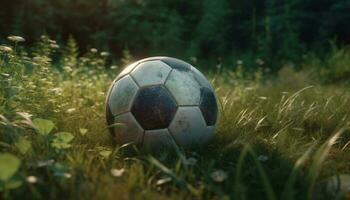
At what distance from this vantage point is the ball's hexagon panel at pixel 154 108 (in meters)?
3.28

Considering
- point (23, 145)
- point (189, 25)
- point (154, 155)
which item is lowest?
point (189, 25)

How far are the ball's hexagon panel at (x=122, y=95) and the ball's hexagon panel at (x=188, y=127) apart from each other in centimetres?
33

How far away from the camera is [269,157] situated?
320 cm

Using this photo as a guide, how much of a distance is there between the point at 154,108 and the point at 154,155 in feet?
0.99

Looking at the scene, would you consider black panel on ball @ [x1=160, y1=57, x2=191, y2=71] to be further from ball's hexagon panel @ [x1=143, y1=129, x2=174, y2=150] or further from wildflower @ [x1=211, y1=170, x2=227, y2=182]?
wildflower @ [x1=211, y1=170, x2=227, y2=182]

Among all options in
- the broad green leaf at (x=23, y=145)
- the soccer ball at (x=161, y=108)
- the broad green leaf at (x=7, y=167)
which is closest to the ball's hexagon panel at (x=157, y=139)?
the soccer ball at (x=161, y=108)

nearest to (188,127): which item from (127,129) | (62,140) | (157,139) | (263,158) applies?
(157,139)

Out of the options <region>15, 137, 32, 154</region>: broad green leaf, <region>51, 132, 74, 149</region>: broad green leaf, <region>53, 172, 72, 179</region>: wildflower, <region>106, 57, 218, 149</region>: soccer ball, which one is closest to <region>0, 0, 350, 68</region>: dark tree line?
<region>106, 57, 218, 149</region>: soccer ball

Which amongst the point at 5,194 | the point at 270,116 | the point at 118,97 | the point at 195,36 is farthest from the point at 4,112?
the point at 195,36

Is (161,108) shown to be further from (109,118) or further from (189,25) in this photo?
(189,25)

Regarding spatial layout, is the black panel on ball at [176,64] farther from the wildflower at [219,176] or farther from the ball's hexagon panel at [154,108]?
the wildflower at [219,176]

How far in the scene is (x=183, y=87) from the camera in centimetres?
337

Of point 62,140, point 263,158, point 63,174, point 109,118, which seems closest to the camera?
point 63,174

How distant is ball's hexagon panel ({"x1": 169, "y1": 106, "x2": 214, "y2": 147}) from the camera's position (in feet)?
10.8
